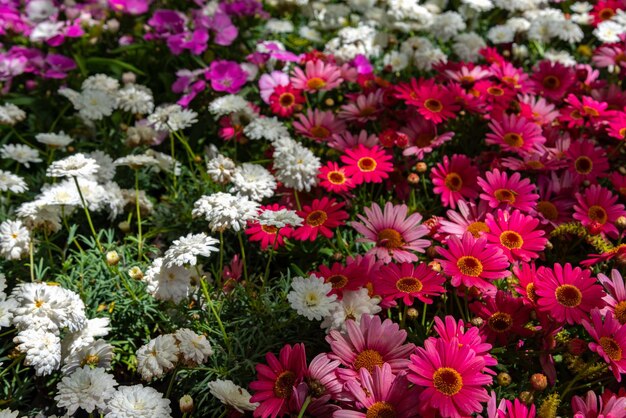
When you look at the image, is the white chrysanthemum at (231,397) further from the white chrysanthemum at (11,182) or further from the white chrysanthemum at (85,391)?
the white chrysanthemum at (11,182)

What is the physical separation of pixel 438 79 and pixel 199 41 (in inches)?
37.3

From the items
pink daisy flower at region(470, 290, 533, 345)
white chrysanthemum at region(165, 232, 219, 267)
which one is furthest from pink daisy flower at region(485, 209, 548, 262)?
white chrysanthemum at region(165, 232, 219, 267)

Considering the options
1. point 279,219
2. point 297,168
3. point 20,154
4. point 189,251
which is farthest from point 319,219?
point 20,154

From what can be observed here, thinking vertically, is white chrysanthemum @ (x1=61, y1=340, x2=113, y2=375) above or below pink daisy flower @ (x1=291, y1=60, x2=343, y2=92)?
below

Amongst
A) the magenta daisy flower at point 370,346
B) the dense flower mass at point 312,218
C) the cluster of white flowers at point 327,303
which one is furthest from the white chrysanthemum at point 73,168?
the magenta daisy flower at point 370,346

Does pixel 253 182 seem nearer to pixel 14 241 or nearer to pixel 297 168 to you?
pixel 297 168

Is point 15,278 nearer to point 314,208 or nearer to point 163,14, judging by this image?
point 314,208

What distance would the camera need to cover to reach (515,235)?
4.97 feet

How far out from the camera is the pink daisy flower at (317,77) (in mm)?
2219

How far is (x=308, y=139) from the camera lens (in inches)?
86.7

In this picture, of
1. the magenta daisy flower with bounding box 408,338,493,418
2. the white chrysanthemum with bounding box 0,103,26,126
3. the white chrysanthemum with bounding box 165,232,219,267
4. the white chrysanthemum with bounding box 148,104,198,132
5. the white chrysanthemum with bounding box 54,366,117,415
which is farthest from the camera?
the white chrysanthemum with bounding box 0,103,26,126

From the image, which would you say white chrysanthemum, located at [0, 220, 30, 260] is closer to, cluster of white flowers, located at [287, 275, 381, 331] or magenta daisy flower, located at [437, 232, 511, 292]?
cluster of white flowers, located at [287, 275, 381, 331]

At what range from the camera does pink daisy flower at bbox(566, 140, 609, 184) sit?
1841 millimetres

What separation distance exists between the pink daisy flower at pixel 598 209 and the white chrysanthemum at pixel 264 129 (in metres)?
0.94
